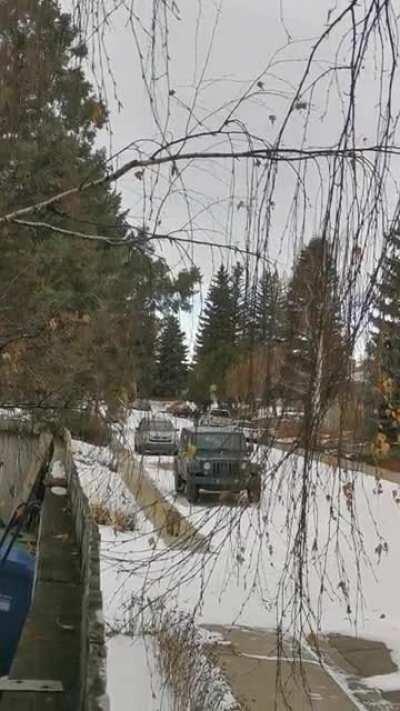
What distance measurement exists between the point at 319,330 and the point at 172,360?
1026mm

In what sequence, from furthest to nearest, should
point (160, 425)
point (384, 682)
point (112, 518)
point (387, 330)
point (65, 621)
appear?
1. point (112, 518)
2. point (384, 682)
3. point (65, 621)
4. point (160, 425)
5. point (387, 330)

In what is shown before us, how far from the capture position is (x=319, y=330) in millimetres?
2557

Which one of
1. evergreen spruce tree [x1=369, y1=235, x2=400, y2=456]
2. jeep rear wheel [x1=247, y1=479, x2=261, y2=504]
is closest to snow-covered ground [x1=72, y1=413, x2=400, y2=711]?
jeep rear wheel [x1=247, y1=479, x2=261, y2=504]

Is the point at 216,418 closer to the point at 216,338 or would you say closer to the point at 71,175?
the point at 216,338

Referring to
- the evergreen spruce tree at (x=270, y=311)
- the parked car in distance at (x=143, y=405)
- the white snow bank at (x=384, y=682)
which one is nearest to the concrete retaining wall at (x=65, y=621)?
the parked car in distance at (x=143, y=405)

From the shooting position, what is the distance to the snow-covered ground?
3.13 meters

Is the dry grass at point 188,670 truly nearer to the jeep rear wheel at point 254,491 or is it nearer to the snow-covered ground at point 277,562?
the snow-covered ground at point 277,562

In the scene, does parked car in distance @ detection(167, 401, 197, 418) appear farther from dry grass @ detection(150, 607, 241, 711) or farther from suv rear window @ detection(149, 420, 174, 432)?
dry grass @ detection(150, 607, 241, 711)

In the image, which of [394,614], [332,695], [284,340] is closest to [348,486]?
[284,340]

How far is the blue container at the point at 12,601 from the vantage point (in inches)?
208

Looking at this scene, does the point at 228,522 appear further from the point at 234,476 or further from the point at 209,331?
the point at 209,331

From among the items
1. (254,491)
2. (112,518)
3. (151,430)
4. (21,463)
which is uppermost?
(151,430)

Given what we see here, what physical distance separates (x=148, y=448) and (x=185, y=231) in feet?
4.58

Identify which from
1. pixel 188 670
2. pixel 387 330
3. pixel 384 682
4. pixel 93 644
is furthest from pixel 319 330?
pixel 384 682
